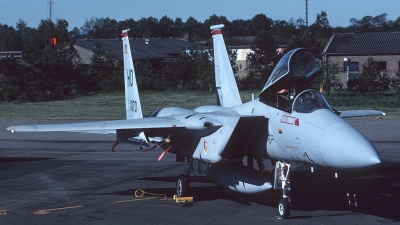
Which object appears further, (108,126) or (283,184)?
(108,126)

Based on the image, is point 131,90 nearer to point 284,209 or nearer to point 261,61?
point 284,209

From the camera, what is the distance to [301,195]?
14969 mm

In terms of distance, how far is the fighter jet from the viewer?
35.7ft

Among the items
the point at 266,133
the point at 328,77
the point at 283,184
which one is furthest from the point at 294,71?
the point at 328,77

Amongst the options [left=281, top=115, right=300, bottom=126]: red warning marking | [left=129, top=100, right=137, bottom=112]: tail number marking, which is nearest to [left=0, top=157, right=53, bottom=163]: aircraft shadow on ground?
[left=129, top=100, right=137, bottom=112]: tail number marking

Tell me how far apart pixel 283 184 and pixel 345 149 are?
238 cm

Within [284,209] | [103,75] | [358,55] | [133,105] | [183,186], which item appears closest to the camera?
[284,209]

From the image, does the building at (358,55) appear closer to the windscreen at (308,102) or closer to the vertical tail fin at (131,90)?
the vertical tail fin at (131,90)

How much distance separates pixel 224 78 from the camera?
59.5 feet

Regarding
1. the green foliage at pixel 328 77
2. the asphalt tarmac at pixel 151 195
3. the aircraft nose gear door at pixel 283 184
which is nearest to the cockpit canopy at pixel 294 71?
the aircraft nose gear door at pixel 283 184

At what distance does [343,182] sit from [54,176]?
30.2 feet

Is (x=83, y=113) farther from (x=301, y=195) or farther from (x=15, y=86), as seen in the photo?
(x=301, y=195)

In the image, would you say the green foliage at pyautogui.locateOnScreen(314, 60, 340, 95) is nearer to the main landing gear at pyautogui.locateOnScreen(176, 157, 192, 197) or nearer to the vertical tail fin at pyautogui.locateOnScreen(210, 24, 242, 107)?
the vertical tail fin at pyautogui.locateOnScreen(210, 24, 242, 107)

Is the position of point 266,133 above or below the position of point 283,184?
above
